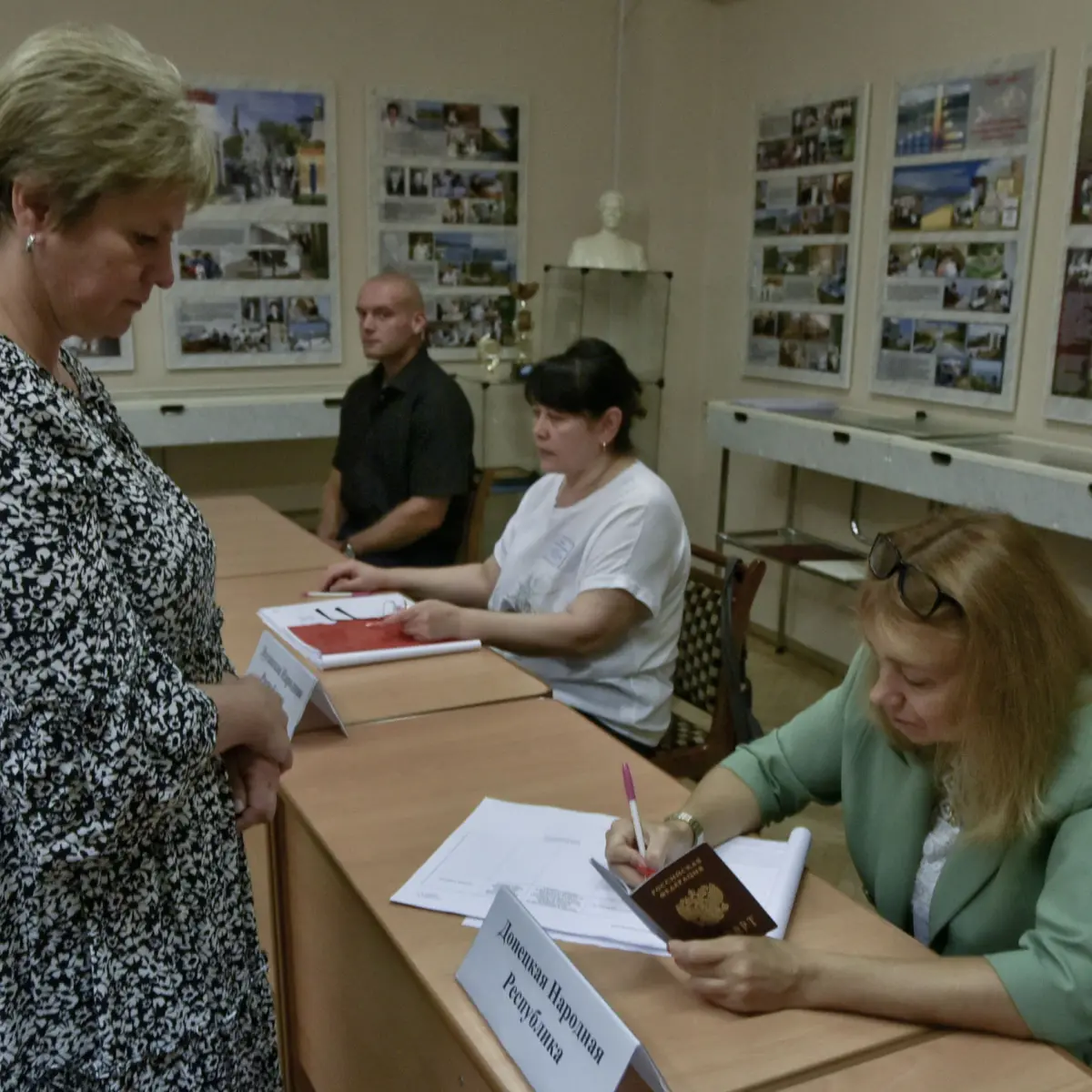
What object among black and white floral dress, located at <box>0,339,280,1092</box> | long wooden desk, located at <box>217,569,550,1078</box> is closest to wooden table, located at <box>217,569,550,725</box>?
long wooden desk, located at <box>217,569,550,1078</box>

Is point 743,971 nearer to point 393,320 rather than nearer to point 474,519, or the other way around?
point 474,519

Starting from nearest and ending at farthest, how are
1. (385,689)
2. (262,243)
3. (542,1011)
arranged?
(542,1011), (385,689), (262,243)

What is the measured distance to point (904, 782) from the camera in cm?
130

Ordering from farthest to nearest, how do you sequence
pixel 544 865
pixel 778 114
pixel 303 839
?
pixel 778 114
pixel 303 839
pixel 544 865

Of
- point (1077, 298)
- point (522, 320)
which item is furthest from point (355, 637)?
point (522, 320)

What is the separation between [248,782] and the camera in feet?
3.59

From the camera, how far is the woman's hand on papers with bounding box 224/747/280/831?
42.9 inches

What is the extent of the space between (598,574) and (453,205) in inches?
106

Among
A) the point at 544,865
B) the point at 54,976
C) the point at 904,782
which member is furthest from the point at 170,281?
the point at 904,782

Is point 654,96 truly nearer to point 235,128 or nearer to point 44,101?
point 235,128

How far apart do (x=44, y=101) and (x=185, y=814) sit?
61cm

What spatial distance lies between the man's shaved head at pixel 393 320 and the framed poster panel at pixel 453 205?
945 millimetres

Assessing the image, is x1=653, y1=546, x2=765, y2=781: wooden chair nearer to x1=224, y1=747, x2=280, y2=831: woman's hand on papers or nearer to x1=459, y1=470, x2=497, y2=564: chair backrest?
x1=459, y1=470, x2=497, y2=564: chair backrest

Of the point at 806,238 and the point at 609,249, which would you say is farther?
the point at 609,249
